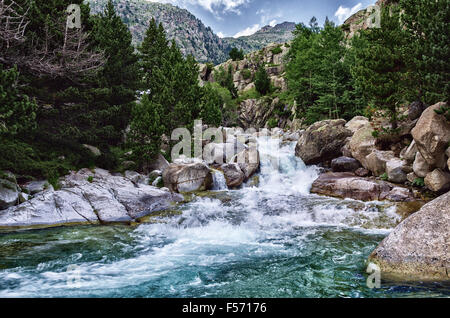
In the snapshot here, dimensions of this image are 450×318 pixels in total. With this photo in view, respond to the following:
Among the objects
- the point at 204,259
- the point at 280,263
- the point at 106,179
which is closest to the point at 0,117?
the point at 106,179

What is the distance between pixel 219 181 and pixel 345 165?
30.1ft

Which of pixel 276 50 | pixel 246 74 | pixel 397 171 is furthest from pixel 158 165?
pixel 276 50

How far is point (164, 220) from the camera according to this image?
43.9ft

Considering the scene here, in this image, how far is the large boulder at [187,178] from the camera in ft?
63.4

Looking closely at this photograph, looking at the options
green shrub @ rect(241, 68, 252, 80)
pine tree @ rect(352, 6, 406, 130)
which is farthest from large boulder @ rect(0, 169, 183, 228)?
green shrub @ rect(241, 68, 252, 80)

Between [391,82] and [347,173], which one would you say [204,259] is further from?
[391,82]

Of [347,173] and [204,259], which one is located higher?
[347,173]

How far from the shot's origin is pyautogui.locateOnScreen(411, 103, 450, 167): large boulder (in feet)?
39.3

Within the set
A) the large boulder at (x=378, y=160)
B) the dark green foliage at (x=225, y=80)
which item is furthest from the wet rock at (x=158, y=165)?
the dark green foliage at (x=225, y=80)

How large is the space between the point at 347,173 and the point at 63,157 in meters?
19.0

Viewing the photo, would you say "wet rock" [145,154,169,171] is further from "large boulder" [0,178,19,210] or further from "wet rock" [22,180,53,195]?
"large boulder" [0,178,19,210]

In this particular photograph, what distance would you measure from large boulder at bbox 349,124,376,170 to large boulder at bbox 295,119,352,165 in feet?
7.39

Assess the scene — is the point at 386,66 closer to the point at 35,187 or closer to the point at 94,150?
the point at 94,150

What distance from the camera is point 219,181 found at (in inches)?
826
